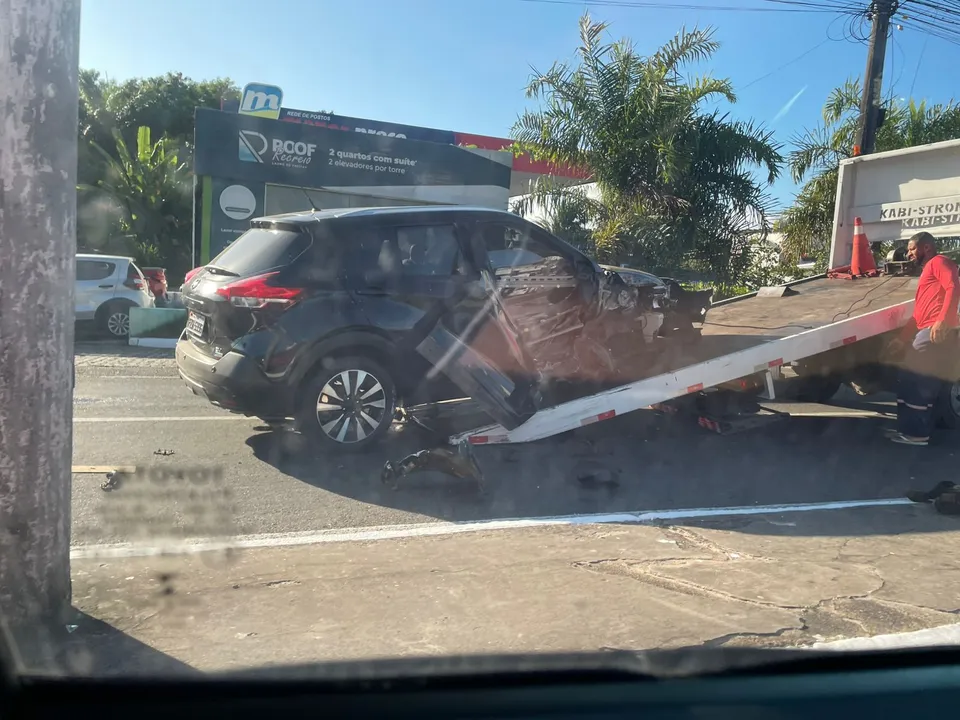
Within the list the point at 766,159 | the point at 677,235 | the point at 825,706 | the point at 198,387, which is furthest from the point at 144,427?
the point at 766,159

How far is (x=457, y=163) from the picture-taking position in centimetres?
2109

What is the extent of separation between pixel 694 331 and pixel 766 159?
10508 millimetres

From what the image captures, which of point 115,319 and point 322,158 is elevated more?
point 322,158

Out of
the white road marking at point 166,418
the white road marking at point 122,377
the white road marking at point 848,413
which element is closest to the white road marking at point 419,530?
the white road marking at point 166,418

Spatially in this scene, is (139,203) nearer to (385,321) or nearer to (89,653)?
(385,321)

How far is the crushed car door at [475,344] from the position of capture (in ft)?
20.9

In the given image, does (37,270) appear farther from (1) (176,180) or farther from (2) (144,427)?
(1) (176,180)

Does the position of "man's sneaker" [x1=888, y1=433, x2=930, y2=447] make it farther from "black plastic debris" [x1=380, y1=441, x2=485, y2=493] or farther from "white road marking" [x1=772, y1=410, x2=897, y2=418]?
"black plastic debris" [x1=380, y1=441, x2=485, y2=493]

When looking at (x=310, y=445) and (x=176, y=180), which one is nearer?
(x=310, y=445)

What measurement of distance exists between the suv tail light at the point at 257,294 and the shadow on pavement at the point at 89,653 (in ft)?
9.54

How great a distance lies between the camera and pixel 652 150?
1619 centimetres

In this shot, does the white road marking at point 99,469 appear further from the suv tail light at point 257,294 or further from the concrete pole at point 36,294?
the concrete pole at point 36,294

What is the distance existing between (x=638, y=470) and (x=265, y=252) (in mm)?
3315

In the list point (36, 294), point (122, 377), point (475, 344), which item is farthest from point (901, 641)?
point (122, 377)
